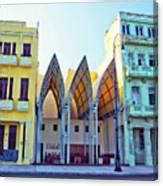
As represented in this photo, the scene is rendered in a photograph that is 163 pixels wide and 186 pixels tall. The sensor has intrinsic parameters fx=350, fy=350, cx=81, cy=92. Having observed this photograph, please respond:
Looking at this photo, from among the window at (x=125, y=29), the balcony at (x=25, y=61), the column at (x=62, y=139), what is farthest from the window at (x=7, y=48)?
the window at (x=125, y=29)

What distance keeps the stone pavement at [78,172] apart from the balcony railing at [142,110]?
0.80m

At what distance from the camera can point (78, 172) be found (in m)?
5.09

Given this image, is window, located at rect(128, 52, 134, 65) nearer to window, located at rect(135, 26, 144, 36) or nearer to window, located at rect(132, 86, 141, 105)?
window, located at rect(135, 26, 144, 36)

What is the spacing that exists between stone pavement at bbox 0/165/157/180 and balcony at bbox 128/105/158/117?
80cm

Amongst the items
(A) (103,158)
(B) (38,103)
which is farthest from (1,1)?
(A) (103,158)

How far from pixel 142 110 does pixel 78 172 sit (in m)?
1.44

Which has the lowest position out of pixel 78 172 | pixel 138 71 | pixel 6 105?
pixel 78 172

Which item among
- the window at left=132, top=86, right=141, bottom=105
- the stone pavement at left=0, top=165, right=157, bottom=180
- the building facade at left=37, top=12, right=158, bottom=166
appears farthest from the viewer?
the window at left=132, top=86, right=141, bottom=105

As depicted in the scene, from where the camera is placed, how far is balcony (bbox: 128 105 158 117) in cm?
508

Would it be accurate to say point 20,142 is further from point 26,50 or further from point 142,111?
point 142,111

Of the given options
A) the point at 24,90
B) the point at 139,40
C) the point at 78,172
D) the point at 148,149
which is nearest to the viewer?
the point at 78,172

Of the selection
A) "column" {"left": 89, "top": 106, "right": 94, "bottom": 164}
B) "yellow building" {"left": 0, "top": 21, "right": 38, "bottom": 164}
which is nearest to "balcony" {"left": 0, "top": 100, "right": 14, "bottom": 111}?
"yellow building" {"left": 0, "top": 21, "right": 38, "bottom": 164}

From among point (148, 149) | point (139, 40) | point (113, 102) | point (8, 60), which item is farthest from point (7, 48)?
point (148, 149)

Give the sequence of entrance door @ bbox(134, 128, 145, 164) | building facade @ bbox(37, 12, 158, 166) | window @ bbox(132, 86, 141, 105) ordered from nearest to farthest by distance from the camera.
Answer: entrance door @ bbox(134, 128, 145, 164), building facade @ bbox(37, 12, 158, 166), window @ bbox(132, 86, 141, 105)
